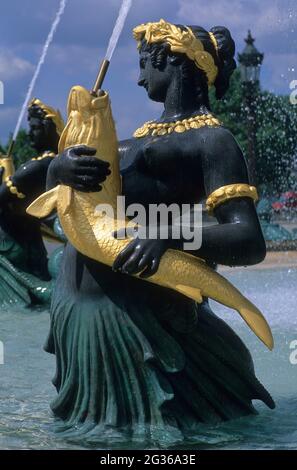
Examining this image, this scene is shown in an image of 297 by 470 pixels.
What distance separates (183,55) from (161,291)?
908 millimetres

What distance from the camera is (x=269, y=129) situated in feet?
103

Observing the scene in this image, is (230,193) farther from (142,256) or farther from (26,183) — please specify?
(26,183)

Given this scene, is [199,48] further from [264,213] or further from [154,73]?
[264,213]

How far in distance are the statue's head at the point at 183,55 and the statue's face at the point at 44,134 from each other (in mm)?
3638

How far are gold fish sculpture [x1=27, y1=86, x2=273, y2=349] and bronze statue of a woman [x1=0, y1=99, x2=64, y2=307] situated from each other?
12.0 ft

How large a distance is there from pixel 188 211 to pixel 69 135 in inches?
21.1

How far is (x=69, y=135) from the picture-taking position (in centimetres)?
358

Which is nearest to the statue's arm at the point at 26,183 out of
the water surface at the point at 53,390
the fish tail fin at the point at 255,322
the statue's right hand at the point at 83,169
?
the water surface at the point at 53,390

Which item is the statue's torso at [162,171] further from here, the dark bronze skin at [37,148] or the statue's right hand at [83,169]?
Answer: the dark bronze skin at [37,148]

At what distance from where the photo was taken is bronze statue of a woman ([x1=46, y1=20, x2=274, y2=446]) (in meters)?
3.43

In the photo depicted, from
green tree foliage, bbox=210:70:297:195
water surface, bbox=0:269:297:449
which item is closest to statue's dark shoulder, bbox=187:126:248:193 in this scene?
water surface, bbox=0:269:297:449

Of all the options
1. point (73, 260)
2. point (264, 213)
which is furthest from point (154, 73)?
point (264, 213)

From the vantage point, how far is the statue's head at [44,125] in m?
7.31

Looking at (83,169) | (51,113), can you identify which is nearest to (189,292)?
(83,169)
